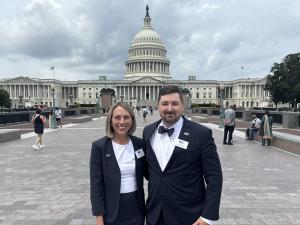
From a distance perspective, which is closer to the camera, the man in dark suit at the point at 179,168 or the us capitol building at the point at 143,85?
the man in dark suit at the point at 179,168

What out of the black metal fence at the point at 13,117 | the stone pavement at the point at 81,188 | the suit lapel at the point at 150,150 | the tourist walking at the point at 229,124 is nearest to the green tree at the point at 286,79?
the black metal fence at the point at 13,117

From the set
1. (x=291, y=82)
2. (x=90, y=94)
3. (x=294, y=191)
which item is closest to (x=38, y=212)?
(x=294, y=191)

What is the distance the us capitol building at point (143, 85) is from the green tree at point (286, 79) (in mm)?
72319

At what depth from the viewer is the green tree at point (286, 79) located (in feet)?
216

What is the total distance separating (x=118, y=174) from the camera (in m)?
3.49

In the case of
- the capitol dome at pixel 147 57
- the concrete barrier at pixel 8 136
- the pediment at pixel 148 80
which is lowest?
the concrete barrier at pixel 8 136

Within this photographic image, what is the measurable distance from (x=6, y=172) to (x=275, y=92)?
2712 inches

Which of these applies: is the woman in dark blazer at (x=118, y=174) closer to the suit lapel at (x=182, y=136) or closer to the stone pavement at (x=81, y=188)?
the suit lapel at (x=182, y=136)

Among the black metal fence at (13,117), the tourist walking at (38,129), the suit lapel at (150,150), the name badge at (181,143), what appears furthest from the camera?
the black metal fence at (13,117)

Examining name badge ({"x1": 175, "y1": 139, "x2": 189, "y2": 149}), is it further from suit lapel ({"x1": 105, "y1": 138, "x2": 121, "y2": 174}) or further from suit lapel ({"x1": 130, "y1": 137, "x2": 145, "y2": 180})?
suit lapel ({"x1": 105, "y1": 138, "x2": 121, "y2": 174})

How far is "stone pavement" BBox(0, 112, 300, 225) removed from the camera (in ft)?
21.2

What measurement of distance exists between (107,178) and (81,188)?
17.6ft

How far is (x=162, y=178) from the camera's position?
3.33 metres

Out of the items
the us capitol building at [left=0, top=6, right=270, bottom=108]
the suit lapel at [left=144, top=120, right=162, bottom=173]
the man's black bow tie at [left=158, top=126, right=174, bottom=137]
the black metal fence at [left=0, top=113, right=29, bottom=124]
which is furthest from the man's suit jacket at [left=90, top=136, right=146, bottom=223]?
the us capitol building at [left=0, top=6, right=270, bottom=108]
